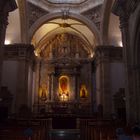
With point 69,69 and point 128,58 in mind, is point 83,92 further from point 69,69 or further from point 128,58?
point 128,58

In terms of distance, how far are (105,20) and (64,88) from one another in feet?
27.8

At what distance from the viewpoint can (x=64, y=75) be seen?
2372 centimetres

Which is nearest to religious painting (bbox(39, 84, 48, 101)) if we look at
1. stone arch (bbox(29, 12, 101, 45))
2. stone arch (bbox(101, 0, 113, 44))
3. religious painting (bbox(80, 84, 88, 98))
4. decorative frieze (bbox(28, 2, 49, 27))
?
religious painting (bbox(80, 84, 88, 98))

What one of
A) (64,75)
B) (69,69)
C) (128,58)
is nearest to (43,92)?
(64,75)

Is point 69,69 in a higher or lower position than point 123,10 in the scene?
lower

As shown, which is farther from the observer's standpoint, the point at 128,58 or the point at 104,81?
the point at 104,81

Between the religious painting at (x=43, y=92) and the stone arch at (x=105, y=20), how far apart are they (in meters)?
8.09

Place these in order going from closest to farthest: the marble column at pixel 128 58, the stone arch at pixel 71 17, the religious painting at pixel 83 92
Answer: the marble column at pixel 128 58 < the stone arch at pixel 71 17 < the religious painting at pixel 83 92

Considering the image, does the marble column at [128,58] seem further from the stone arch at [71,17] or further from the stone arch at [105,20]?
the stone arch at [71,17]

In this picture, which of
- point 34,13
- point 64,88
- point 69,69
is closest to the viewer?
point 34,13

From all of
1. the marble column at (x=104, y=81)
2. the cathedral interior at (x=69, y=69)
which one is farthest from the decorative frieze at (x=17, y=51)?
the marble column at (x=104, y=81)

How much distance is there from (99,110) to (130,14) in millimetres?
8723

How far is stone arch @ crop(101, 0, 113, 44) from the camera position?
1733 cm

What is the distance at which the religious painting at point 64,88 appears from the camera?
23.2 m
